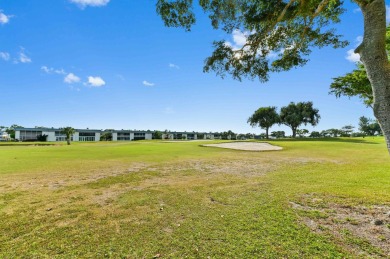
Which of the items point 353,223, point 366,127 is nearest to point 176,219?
point 353,223

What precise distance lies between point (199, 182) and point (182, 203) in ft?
9.83

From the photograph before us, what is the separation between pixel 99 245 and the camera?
3.87 metres

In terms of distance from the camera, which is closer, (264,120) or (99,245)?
(99,245)

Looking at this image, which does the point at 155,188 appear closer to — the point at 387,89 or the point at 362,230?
the point at 362,230

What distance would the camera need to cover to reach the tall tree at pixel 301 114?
67500 millimetres

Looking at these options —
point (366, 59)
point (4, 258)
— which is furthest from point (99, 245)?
point (366, 59)

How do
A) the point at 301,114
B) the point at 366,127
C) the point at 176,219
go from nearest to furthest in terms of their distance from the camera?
the point at 176,219
the point at 301,114
the point at 366,127

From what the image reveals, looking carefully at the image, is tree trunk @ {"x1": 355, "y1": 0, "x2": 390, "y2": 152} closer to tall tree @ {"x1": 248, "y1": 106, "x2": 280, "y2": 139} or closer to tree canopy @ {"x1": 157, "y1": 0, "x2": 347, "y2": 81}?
tree canopy @ {"x1": 157, "y1": 0, "x2": 347, "y2": 81}

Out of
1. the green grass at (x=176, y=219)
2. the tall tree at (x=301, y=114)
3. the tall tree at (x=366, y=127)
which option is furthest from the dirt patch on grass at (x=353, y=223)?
the tall tree at (x=366, y=127)

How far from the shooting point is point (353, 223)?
15.5 feet

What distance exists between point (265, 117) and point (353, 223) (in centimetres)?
7441

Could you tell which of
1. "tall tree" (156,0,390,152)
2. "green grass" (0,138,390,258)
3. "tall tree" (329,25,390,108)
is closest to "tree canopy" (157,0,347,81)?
"tall tree" (156,0,390,152)

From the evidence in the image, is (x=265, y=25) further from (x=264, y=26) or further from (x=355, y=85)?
(x=355, y=85)

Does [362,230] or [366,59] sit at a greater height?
[366,59]
